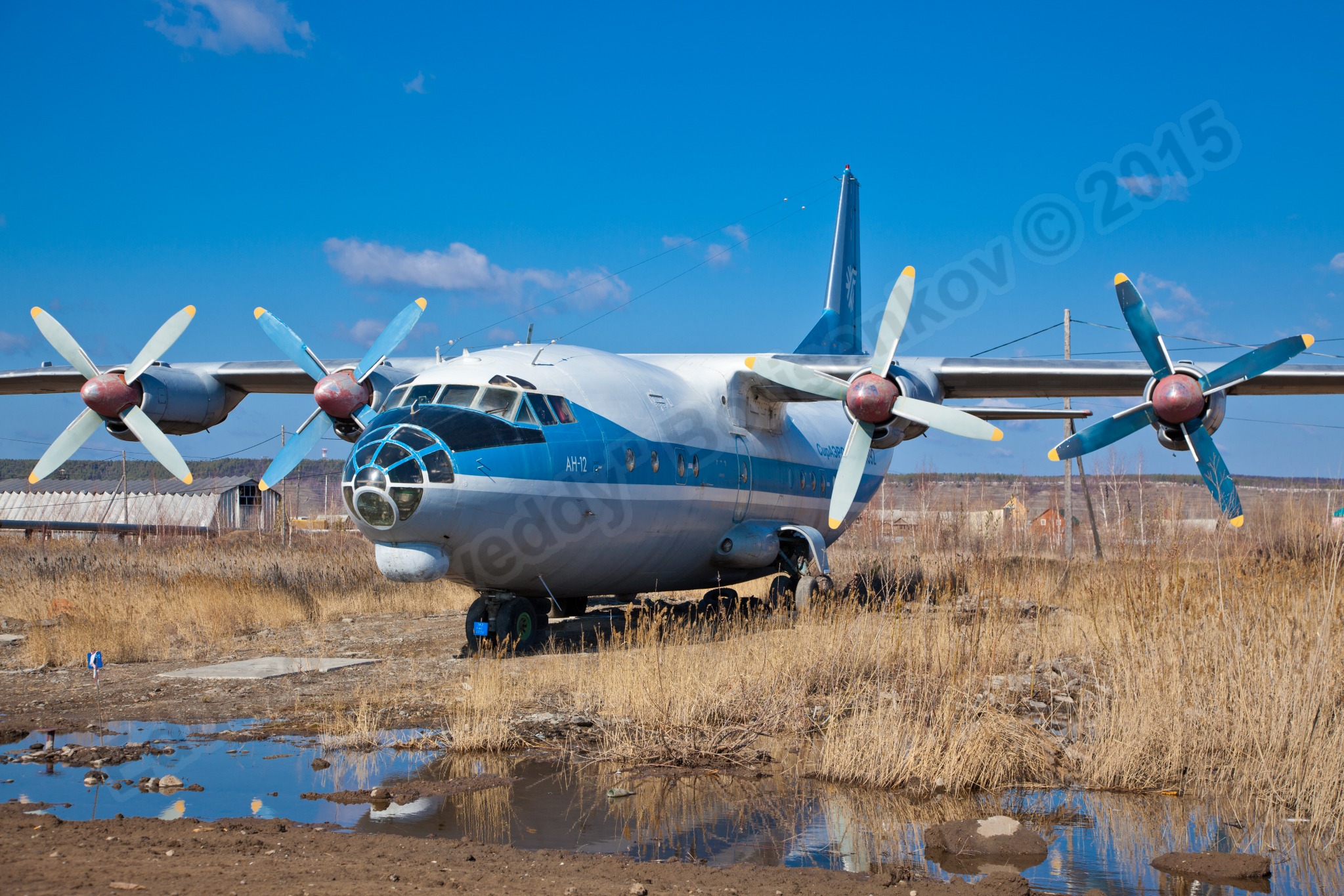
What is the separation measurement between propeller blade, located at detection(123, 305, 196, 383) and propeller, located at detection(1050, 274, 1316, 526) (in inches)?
492

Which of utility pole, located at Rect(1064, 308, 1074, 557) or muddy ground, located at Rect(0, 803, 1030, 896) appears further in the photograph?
utility pole, located at Rect(1064, 308, 1074, 557)

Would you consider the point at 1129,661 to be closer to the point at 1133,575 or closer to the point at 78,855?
the point at 1133,575

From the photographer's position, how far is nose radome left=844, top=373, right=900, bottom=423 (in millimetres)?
14266

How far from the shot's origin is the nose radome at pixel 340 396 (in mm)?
15625

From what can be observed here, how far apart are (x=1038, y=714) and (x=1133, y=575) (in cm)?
183

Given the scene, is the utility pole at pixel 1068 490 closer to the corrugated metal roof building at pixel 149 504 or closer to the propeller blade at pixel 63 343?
the propeller blade at pixel 63 343

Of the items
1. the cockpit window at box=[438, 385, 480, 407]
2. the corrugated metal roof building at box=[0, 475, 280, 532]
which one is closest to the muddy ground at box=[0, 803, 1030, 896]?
the cockpit window at box=[438, 385, 480, 407]

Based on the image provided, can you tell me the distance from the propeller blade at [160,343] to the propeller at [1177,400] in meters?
12.5

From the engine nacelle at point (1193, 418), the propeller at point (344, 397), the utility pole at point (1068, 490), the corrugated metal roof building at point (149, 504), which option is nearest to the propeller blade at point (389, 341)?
the propeller at point (344, 397)

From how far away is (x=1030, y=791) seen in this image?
6930 mm

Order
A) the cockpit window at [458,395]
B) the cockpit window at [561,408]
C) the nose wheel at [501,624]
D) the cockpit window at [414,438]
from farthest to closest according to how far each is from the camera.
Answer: the nose wheel at [501,624] < the cockpit window at [561,408] < the cockpit window at [458,395] < the cockpit window at [414,438]

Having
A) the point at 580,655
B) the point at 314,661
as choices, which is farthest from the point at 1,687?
the point at 580,655

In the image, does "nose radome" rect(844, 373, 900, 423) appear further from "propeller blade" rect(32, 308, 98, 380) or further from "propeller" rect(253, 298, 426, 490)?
"propeller blade" rect(32, 308, 98, 380)

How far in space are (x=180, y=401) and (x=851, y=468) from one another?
10.6 metres
